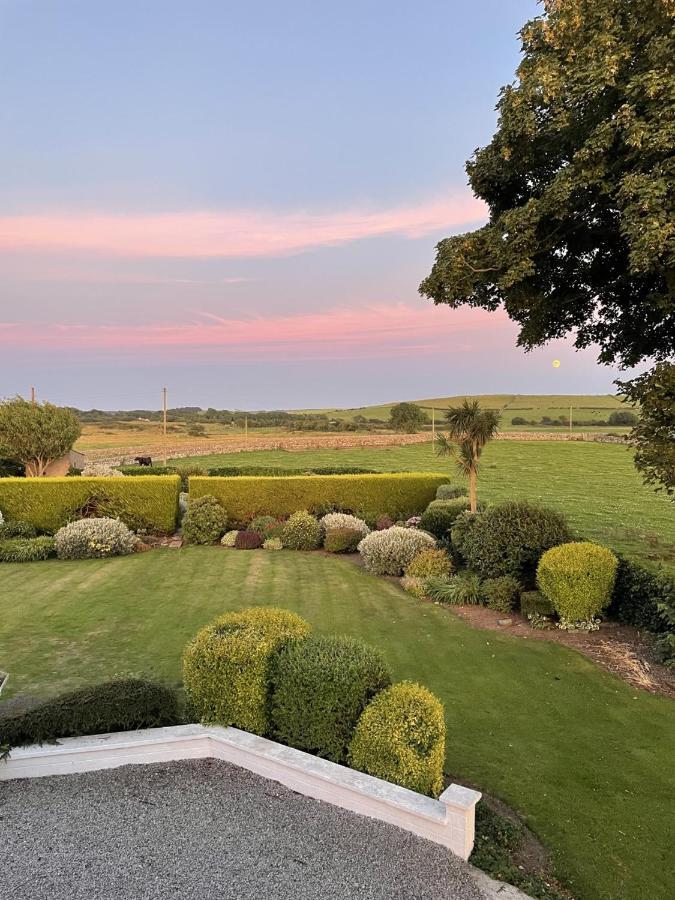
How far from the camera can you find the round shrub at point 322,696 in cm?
515

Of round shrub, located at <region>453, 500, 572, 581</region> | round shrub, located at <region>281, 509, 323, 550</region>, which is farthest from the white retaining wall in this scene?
round shrub, located at <region>281, 509, 323, 550</region>

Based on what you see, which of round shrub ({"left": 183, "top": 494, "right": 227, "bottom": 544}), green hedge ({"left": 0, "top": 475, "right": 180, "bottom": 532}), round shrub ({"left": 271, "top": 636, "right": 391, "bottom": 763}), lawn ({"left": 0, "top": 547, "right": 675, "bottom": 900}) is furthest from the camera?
green hedge ({"left": 0, "top": 475, "right": 180, "bottom": 532})

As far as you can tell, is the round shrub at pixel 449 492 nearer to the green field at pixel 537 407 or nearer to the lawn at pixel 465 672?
the lawn at pixel 465 672

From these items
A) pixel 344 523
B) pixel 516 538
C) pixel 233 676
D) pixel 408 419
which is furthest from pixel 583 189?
pixel 408 419

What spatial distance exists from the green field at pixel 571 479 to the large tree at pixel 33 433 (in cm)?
1516

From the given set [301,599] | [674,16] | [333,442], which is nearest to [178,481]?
[301,599]

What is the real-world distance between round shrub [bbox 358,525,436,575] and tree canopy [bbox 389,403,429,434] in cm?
5197

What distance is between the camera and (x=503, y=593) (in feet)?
34.2

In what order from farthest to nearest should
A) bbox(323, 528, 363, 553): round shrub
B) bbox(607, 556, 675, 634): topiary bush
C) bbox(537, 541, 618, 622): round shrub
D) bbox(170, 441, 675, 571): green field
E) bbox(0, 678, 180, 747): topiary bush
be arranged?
1. bbox(323, 528, 363, 553): round shrub
2. bbox(170, 441, 675, 571): green field
3. bbox(537, 541, 618, 622): round shrub
4. bbox(607, 556, 675, 634): topiary bush
5. bbox(0, 678, 180, 747): topiary bush

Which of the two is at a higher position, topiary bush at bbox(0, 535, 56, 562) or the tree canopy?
the tree canopy

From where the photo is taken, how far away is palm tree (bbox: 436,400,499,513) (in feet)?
49.8

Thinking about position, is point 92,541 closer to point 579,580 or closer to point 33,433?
point 33,433

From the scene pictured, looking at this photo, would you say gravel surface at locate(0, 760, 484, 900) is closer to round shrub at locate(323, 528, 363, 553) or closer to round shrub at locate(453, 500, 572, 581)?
round shrub at locate(453, 500, 572, 581)

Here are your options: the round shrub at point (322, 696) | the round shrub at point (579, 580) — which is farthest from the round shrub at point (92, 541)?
the round shrub at point (579, 580)
